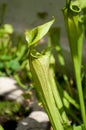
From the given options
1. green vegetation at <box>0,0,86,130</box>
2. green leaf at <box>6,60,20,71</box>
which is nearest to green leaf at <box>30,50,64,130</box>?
green vegetation at <box>0,0,86,130</box>

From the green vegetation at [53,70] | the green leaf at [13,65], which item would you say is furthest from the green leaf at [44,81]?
the green leaf at [13,65]

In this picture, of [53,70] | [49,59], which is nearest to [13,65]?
[53,70]

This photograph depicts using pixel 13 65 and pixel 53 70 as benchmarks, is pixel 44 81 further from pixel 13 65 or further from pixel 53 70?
pixel 13 65

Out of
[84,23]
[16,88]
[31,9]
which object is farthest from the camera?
[31,9]

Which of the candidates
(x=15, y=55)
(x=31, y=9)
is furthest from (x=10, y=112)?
(x=31, y=9)

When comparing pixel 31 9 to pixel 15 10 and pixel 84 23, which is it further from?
pixel 84 23

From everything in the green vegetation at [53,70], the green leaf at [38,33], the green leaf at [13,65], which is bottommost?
the green leaf at [13,65]

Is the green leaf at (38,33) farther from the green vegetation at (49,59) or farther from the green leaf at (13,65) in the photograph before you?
the green leaf at (13,65)

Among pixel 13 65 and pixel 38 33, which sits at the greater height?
pixel 38 33

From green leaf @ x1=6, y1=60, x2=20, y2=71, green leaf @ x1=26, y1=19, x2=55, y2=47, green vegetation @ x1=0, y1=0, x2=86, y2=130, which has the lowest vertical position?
green leaf @ x1=6, y1=60, x2=20, y2=71

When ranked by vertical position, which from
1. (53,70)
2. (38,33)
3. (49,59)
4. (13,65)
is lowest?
(13,65)

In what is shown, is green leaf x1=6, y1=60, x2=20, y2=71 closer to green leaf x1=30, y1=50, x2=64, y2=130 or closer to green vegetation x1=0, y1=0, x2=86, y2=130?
green vegetation x1=0, y1=0, x2=86, y2=130
